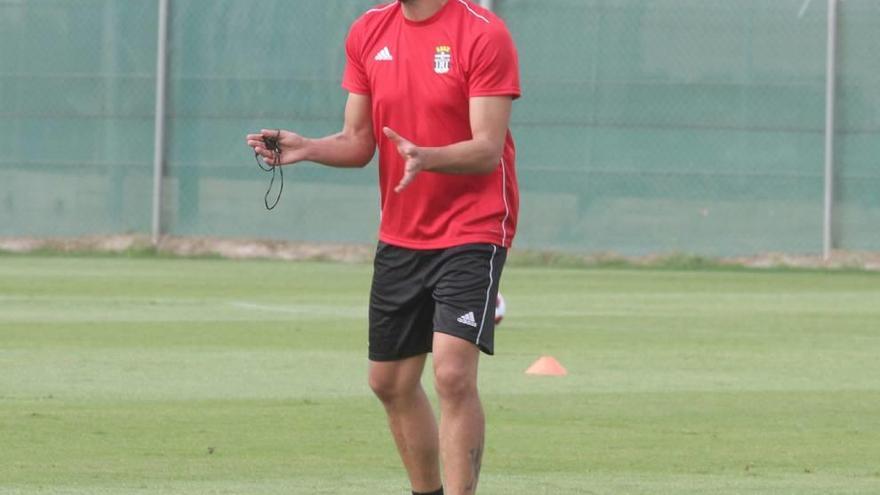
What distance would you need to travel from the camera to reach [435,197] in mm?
7074

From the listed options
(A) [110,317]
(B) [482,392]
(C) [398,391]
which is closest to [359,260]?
(A) [110,317]

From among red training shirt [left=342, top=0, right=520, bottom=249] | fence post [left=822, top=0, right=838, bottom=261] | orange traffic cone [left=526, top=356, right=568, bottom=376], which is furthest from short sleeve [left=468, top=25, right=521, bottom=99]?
fence post [left=822, top=0, right=838, bottom=261]

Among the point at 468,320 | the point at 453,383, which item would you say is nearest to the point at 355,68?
the point at 468,320

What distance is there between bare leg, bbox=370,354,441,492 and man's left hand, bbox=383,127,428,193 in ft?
3.03

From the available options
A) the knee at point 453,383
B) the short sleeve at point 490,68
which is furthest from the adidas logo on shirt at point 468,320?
the short sleeve at point 490,68

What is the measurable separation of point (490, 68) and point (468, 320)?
0.87m

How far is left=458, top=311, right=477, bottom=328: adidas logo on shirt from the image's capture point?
22.6 ft

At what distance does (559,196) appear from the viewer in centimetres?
2517

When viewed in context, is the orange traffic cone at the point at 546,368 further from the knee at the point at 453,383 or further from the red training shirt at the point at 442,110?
the knee at the point at 453,383

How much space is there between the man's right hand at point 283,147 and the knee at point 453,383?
955mm

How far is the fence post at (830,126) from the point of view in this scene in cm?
2461

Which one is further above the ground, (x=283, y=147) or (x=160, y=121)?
(x=160, y=121)

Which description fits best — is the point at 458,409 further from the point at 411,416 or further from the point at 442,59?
the point at 442,59

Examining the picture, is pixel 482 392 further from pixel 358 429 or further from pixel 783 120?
pixel 783 120
